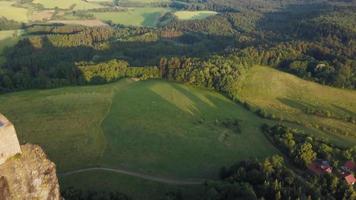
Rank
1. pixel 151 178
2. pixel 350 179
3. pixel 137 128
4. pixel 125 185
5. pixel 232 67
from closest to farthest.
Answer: pixel 125 185, pixel 151 178, pixel 350 179, pixel 137 128, pixel 232 67

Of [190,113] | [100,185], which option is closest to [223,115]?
[190,113]

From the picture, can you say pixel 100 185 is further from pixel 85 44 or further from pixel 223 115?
pixel 85 44

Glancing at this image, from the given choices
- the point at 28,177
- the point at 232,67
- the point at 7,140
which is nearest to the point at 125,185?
the point at 28,177

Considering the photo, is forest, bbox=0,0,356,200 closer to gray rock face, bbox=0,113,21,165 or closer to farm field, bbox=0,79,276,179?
farm field, bbox=0,79,276,179

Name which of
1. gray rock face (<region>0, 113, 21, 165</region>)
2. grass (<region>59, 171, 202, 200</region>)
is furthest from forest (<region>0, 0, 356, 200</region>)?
gray rock face (<region>0, 113, 21, 165</region>)

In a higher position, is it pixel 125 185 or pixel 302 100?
pixel 125 185

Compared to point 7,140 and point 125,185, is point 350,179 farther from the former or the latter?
point 7,140

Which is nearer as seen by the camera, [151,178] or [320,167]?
[151,178]
